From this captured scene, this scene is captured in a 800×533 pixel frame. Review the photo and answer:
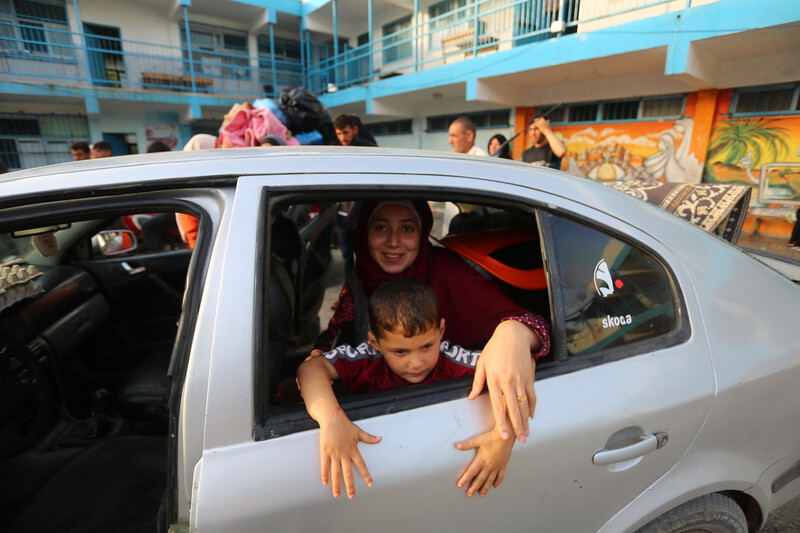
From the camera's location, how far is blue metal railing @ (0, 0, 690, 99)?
1085 centimetres

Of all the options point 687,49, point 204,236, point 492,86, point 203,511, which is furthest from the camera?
point 492,86

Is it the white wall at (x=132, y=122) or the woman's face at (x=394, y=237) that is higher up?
the white wall at (x=132, y=122)

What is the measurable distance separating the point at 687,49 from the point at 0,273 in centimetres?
849

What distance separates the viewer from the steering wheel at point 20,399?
5.33 feet

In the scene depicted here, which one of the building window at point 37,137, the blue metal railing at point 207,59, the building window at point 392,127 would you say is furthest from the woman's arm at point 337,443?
the building window at point 37,137

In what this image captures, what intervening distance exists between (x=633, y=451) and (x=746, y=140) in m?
8.86

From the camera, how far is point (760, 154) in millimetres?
7270

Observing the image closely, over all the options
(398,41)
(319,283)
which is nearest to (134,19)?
(398,41)

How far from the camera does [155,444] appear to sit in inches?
72.2

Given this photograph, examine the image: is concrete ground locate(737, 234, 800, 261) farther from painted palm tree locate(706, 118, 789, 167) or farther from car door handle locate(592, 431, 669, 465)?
car door handle locate(592, 431, 669, 465)

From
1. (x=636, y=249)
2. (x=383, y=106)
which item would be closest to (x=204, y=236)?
(x=636, y=249)

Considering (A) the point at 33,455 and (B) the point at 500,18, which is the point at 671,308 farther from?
(B) the point at 500,18

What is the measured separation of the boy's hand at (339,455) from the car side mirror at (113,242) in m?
3.26

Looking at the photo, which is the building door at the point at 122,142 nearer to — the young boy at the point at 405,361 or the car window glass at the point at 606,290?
the young boy at the point at 405,361
